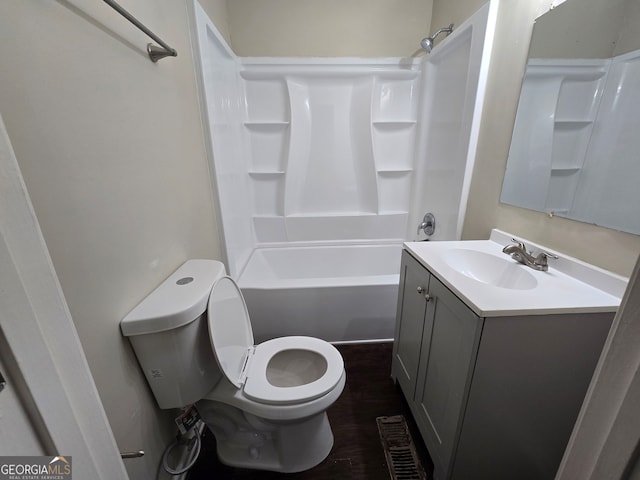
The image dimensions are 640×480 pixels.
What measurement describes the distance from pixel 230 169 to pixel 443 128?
5.34ft

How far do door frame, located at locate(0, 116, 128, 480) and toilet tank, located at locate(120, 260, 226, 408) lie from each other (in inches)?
14.1

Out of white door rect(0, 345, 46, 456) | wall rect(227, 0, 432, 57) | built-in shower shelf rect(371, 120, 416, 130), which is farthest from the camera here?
built-in shower shelf rect(371, 120, 416, 130)

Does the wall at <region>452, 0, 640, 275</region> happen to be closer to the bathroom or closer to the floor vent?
the bathroom

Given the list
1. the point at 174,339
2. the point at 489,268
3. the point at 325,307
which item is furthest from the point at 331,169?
the point at 174,339

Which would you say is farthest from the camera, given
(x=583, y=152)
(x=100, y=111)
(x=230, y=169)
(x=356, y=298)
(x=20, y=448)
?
(x=230, y=169)

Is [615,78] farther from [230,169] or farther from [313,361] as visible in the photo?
[230,169]

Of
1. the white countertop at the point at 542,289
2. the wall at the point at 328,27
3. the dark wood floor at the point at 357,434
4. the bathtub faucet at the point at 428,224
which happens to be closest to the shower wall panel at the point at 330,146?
the wall at the point at 328,27

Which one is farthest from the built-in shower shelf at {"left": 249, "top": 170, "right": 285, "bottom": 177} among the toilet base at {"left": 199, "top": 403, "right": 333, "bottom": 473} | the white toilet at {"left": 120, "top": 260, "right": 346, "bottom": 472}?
the toilet base at {"left": 199, "top": 403, "right": 333, "bottom": 473}

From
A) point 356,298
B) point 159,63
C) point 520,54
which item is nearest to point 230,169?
point 159,63

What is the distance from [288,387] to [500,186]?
1473 millimetres

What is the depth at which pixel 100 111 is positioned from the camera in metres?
0.74

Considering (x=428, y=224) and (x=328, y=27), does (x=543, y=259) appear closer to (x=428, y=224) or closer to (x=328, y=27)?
(x=428, y=224)

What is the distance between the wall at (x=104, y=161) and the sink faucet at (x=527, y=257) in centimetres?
149

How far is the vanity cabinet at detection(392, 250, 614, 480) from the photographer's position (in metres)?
0.79
